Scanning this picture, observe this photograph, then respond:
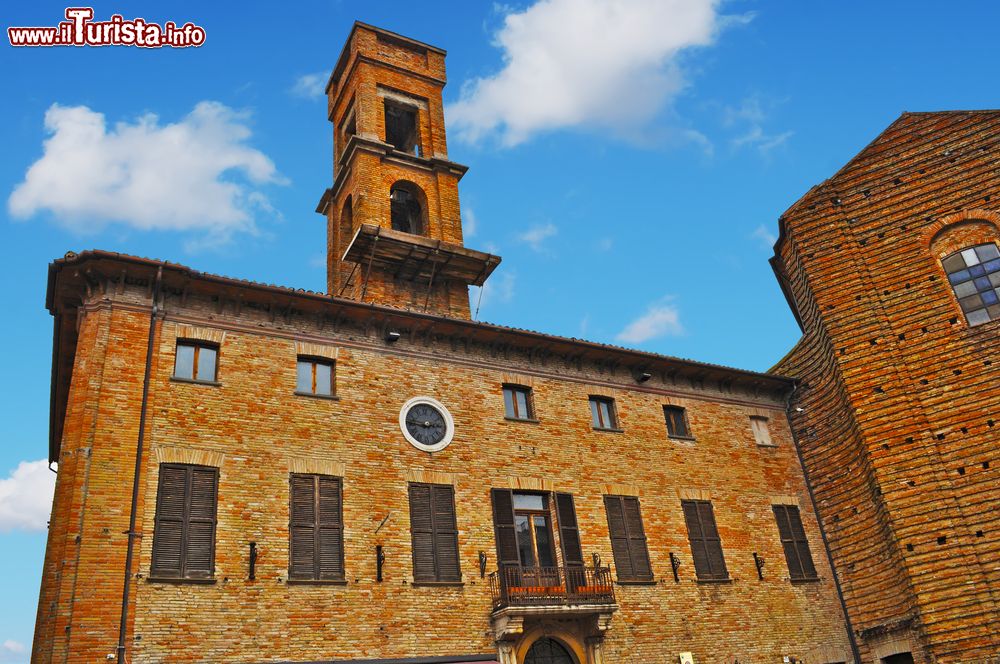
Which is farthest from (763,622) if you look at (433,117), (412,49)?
(412,49)

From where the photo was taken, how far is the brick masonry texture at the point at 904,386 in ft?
57.3

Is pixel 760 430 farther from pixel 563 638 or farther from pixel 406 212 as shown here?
pixel 406 212

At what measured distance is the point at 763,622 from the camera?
60.4ft

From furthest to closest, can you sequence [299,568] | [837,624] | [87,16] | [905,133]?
[905,133] → [837,624] → [87,16] → [299,568]

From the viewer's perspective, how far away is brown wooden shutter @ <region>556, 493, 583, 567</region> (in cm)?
1678

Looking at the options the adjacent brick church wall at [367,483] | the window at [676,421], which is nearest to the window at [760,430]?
the adjacent brick church wall at [367,483]

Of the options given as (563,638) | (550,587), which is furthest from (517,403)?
(563,638)

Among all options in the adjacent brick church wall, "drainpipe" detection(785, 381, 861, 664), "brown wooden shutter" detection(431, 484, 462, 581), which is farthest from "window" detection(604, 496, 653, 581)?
"drainpipe" detection(785, 381, 861, 664)

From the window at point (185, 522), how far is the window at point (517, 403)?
6.67 metres

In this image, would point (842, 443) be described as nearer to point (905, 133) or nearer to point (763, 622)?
point (763, 622)

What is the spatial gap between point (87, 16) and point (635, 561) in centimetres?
1584

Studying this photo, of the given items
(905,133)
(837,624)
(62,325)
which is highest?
(905,133)

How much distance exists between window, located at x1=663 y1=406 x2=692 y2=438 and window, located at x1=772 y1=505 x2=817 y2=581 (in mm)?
3025

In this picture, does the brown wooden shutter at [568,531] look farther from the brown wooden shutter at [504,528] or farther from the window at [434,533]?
the window at [434,533]
